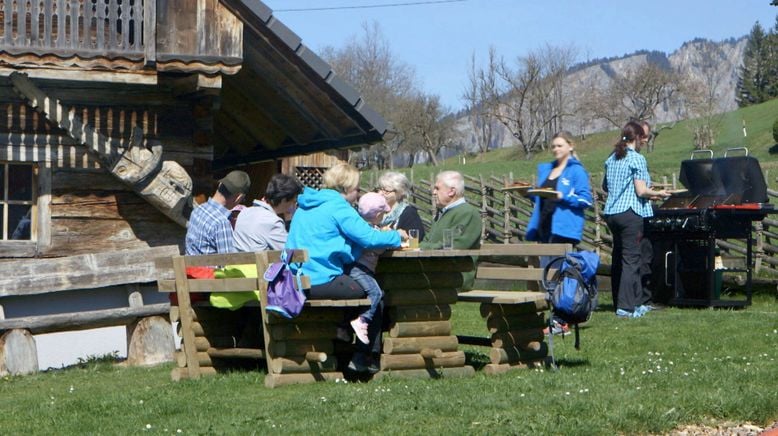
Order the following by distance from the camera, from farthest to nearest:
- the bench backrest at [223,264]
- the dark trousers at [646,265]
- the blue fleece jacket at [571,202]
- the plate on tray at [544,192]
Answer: the dark trousers at [646,265] → the blue fleece jacket at [571,202] → the plate on tray at [544,192] → the bench backrest at [223,264]

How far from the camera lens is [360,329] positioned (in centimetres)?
863

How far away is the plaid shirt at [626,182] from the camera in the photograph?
12.9 m

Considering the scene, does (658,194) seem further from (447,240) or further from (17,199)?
(17,199)

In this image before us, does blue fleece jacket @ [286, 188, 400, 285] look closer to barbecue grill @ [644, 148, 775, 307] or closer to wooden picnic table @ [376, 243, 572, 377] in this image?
wooden picnic table @ [376, 243, 572, 377]

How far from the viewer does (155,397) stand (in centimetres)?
842

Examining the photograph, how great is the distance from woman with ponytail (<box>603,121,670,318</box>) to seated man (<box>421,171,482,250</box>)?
3.60m

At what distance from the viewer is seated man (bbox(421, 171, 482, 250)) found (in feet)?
30.5

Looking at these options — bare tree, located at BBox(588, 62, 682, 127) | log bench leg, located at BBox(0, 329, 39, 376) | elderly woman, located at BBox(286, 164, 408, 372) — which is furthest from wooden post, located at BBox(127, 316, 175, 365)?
bare tree, located at BBox(588, 62, 682, 127)

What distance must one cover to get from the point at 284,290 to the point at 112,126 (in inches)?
248

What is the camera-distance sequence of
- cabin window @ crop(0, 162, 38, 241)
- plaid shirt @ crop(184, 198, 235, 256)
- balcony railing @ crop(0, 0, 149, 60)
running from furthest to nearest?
cabin window @ crop(0, 162, 38, 241) → balcony railing @ crop(0, 0, 149, 60) → plaid shirt @ crop(184, 198, 235, 256)

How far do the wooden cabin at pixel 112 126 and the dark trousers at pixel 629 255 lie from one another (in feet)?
10.9

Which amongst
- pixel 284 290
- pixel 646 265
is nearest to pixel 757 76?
pixel 646 265

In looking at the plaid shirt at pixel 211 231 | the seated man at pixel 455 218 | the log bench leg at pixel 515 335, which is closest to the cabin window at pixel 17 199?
the plaid shirt at pixel 211 231

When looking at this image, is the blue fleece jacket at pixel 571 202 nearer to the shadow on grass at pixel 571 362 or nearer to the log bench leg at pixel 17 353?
the shadow on grass at pixel 571 362
